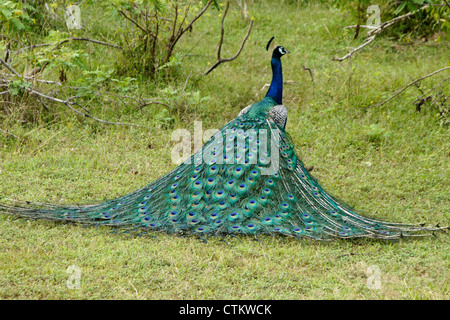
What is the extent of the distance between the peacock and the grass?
0.37 ft

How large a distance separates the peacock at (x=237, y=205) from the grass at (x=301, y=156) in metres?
0.11

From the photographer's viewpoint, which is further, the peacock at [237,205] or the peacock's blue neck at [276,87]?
the peacock's blue neck at [276,87]

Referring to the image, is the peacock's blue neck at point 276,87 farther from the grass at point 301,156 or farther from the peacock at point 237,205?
the peacock at point 237,205

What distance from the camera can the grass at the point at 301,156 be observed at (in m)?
3.70

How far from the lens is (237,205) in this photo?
427 cm

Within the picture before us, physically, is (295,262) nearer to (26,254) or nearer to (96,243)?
(96,243)

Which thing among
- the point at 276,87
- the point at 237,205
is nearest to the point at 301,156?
the point at 276,87

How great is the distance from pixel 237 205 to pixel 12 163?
109 inches

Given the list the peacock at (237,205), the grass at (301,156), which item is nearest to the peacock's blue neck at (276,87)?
the grass at (301,156)

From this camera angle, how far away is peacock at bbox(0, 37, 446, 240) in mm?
4164

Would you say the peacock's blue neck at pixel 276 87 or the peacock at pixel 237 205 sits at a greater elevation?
the peacock's blue neck at pixel 276 87

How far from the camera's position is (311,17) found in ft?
35.0
